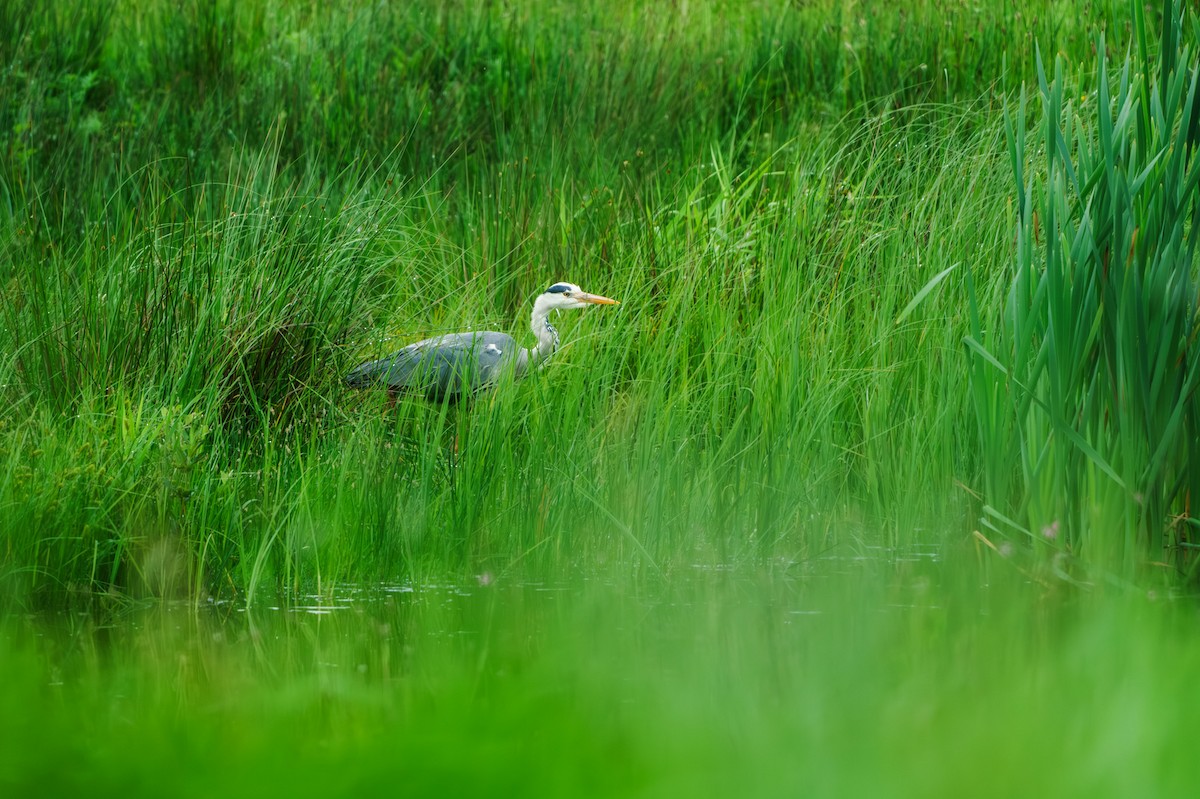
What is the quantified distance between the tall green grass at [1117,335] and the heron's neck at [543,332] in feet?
6.49

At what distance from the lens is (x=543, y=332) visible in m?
5.22

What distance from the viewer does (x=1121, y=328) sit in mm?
3273

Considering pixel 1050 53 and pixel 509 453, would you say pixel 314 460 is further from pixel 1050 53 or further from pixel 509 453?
pixel 1050 53

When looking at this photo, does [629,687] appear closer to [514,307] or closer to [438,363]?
[438,363]

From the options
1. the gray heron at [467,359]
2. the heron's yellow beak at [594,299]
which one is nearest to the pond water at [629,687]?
the gray heron at [467,359]

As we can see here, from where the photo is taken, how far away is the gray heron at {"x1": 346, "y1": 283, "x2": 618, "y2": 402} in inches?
177

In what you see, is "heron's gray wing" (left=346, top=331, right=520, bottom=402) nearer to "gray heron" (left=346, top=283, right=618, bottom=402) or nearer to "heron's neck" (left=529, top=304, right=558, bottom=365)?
"gray heron" (left=346, top=283, right=618, bottom=402)

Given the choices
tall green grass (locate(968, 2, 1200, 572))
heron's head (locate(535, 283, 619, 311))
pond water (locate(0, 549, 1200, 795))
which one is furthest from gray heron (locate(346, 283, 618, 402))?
tall green grass (locate(968, 2, 1200, 572))

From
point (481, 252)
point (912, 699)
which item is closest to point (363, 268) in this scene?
point (481, 252)

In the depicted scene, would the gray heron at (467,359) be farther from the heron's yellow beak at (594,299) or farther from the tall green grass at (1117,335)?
the tall green grass at (1117,335)

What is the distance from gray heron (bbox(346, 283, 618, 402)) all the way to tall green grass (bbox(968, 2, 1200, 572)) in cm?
156

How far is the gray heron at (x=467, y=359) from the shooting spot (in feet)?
14.8

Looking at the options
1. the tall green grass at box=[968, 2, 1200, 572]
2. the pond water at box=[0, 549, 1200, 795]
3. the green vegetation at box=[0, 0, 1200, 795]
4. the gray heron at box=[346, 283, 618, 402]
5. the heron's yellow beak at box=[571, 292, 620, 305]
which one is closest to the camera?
the pond water at box=[0, 549, 1200, 795]

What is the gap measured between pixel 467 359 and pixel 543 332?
0.79m
